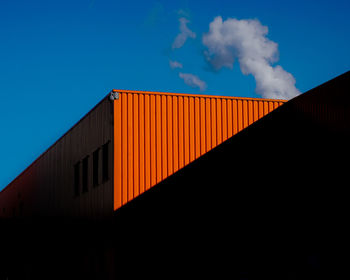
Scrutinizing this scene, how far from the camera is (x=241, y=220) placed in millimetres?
19078

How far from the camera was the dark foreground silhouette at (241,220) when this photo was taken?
15.9 m

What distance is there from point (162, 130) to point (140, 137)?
3.09ft

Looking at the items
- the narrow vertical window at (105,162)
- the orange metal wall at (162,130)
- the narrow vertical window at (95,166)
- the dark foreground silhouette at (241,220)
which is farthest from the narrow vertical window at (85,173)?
the orange metal wall at (162,130)

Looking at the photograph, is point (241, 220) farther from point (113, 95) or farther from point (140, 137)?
point (113, 95)

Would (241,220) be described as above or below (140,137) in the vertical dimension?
below

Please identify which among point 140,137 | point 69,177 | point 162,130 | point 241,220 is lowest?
point 241,220

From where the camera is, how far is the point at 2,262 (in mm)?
27406

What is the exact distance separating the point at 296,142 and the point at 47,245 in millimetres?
12169

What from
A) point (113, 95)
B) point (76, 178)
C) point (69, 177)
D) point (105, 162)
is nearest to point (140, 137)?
point (105, 162)

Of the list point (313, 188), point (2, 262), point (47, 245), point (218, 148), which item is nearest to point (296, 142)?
point (218, 148)

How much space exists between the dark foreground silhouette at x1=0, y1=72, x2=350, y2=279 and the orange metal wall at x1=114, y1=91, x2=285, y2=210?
2.81 feet

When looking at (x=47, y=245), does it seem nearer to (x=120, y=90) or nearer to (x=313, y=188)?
(x=120, y=90)

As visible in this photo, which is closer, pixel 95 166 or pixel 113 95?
pixel 113 95

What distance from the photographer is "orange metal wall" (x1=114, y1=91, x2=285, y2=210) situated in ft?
74.8
